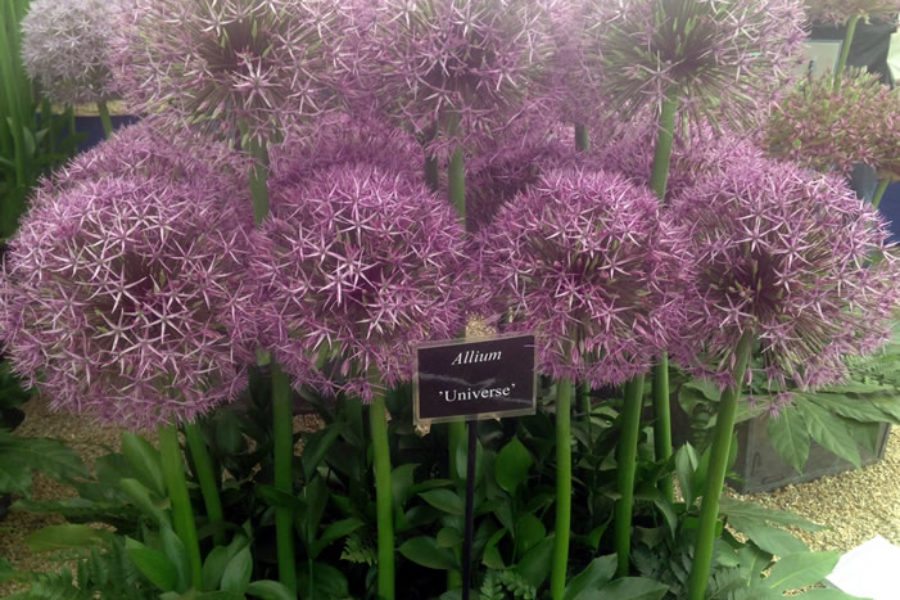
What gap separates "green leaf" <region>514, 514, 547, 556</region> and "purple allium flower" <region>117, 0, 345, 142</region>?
68cm

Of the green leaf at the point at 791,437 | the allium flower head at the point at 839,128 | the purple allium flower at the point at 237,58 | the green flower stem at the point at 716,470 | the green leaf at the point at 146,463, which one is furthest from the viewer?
the allium flower head at the point at 839,128

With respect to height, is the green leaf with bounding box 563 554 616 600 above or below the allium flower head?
below

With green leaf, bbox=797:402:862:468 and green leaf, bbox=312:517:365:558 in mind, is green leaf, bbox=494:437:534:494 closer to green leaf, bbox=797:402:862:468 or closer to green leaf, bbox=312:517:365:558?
green leaf, bbox=312:517:365:558

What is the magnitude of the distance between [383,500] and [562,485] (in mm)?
250

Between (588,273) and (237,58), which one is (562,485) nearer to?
(588,273)

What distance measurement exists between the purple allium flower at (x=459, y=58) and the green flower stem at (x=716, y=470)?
0.40 m

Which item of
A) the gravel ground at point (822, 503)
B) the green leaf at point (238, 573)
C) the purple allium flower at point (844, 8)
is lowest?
the gravel ground at point (822, 503)

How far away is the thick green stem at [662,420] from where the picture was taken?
3.88ft

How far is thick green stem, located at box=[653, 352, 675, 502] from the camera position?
118 cm

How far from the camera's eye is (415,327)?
789 millimetres

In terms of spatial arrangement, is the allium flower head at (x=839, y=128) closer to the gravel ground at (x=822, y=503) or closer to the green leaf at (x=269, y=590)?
the gravel ground at (x=822, y=503)

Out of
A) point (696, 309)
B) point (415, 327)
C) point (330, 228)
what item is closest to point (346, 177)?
point (330, 228)

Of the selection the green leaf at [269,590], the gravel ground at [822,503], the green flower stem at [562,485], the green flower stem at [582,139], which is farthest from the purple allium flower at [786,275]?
the gravel ground at [822,503]

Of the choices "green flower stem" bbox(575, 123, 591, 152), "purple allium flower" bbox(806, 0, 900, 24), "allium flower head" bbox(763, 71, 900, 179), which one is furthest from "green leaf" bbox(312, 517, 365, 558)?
"purple allium flower" bbox(806, 0, 900, 24)
